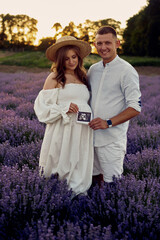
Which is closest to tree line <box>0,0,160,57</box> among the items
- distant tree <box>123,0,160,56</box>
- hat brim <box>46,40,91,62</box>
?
distant tree <box>123,0,160,56</box>

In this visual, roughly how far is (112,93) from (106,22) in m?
69.7

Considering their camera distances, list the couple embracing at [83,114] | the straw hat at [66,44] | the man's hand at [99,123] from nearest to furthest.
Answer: the man's hand at [99,123] → the couple embracing at [83,114] → the straw hat at [66,44]

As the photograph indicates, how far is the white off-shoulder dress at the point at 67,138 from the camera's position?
2.31 metres

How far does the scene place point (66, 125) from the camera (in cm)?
234

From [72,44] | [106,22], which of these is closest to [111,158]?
[72,44]

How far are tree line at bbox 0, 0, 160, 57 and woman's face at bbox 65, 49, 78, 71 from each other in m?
32.4

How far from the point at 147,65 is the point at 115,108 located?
24.0m

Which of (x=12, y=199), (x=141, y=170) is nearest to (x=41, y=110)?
(x=12, y=199)

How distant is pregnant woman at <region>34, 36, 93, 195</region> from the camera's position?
7.59 ft

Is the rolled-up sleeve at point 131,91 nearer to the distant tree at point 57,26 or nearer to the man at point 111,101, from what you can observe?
the man at point 111,101

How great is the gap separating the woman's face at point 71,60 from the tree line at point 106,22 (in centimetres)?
3245

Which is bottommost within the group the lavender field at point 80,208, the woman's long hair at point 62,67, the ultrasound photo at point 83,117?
the lavender field at point 80,208

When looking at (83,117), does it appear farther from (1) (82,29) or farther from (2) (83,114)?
(1) (82,29)

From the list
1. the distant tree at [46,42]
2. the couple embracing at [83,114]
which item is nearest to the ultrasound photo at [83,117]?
the couple embracing at [83,114]
